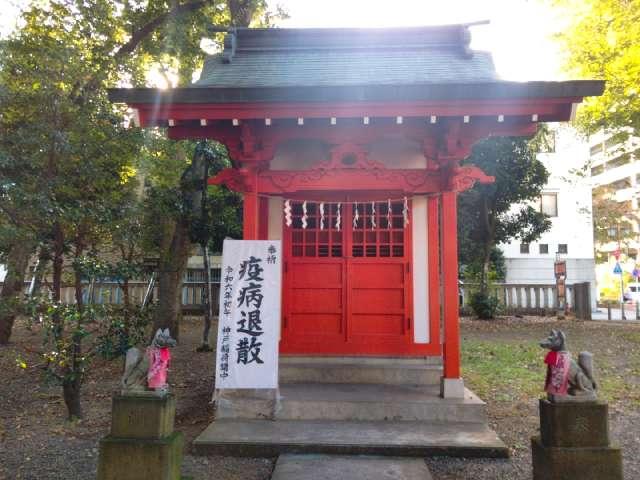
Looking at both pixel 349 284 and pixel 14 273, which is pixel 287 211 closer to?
pixel 349 284

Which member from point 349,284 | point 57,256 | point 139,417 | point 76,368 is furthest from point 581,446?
point 57,256

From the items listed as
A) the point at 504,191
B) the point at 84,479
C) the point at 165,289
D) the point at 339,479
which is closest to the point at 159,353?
the point at 84,479

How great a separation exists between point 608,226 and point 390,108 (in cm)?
2959

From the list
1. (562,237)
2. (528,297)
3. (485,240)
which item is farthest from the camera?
(562,237)

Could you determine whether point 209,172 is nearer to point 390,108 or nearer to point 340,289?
point 340,289

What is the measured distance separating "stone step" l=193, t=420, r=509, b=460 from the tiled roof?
13.4ft

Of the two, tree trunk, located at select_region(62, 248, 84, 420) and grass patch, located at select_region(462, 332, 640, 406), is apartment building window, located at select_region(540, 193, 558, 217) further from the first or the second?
tree trunk, located at select_region(62, 248, 84, 420)

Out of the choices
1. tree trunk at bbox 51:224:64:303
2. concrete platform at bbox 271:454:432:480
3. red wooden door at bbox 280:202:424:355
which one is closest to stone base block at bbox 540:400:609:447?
concrete platform at bbox 271:454:432:480

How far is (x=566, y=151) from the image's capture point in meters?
22.2

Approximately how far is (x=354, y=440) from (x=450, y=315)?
183cm

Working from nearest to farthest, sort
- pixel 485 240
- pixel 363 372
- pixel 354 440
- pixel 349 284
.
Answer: pixel 354 440
pixel 363 372
pixel 349 284
pixel 485 240

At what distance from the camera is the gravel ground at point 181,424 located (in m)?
4.05

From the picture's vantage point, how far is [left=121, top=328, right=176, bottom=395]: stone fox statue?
131 inches

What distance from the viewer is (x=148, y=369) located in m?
3.36
